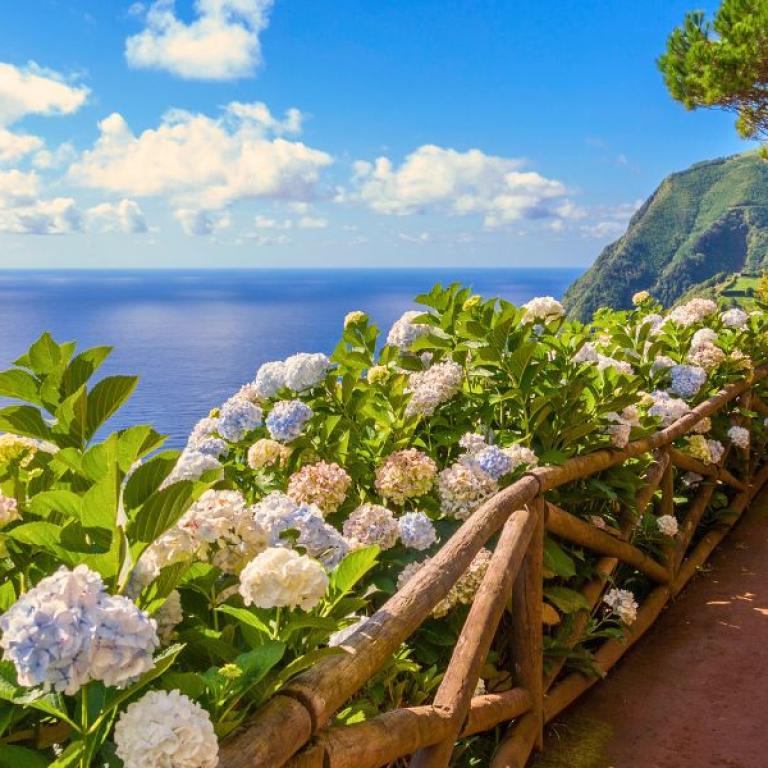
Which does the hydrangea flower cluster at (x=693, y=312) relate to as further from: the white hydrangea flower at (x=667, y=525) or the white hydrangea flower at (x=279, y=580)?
the white hydrangea flower at (x=279, y=580)

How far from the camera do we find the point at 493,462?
2.37 meters

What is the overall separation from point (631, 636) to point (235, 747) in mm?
2382

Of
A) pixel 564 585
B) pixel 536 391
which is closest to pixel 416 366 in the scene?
pixel 536 391

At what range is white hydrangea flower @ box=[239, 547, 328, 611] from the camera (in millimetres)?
1221

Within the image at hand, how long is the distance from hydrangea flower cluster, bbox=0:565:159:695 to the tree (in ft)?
39.6

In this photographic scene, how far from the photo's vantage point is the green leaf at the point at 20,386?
154cm

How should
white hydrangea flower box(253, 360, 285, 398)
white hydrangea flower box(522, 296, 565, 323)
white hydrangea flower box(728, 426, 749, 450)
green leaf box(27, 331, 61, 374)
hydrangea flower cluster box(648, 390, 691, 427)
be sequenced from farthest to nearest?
white hydrangea flower box(728, 426, 749, 450) → hydrangea flower cluster box(648, 390, 691, 427) → white hydrangea flower box(522, 296, 565, 323) → white hydrangea flower box(253, 360, 285, 398) → green leaf box(27, 331, 61, 374)

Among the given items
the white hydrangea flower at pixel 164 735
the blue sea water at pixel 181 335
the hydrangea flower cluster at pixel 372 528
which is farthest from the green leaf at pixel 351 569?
the blue sea water at pixel 181 335

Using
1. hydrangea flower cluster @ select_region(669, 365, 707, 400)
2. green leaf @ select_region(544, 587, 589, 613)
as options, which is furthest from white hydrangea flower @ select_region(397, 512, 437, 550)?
hydrangea flower cluster @ select_region(669, 365, 707, 400)

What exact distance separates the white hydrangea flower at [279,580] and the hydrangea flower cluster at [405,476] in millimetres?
1024

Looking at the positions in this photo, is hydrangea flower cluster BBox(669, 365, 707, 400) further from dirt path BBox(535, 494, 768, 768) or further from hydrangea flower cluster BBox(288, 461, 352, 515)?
hydrangea flower cluster BBox(288, 461, 352, 515)

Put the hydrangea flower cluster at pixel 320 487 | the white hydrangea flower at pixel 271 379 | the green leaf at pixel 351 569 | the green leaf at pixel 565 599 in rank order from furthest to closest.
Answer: the white hydrangea flower at pixel 271 379 → the green leaf at pixel 565 599 → the hydrangea flower cluster at pixel 320 487 → the green leaf at pixel 351 569

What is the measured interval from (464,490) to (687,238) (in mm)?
92692

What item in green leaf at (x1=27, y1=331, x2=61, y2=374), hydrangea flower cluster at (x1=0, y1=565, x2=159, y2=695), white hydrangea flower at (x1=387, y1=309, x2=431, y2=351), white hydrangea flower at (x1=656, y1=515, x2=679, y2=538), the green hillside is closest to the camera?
hydrangea flower cluster at (x1=0, y1=565, x2=159, y2=695)
